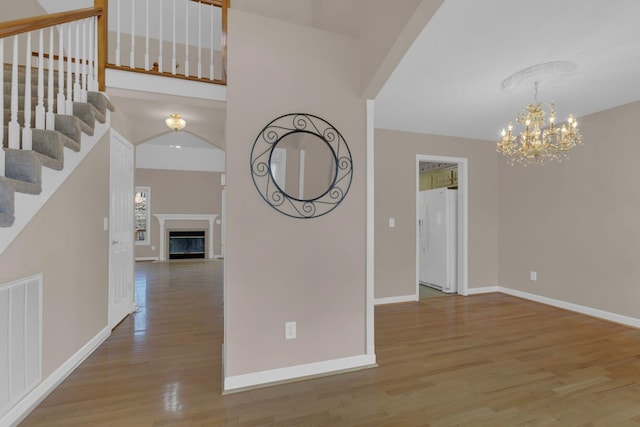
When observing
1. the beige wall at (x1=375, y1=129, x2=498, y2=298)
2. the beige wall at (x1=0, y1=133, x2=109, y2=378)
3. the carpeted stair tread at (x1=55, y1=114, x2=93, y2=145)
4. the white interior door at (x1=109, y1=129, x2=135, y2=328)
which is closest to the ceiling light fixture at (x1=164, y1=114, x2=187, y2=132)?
the white interior door at (x1=109, y1=129, x2=135, y2=328)

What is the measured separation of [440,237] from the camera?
15.7ft

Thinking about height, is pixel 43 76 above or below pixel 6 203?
above

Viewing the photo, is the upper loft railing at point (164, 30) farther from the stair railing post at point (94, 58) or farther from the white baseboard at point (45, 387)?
the white baseboard at point (45, 387)

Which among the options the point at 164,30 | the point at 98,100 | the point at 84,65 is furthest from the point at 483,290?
the point at 164,30

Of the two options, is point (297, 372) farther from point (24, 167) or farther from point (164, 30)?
point (164, 30)

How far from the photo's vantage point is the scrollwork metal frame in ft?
7.09

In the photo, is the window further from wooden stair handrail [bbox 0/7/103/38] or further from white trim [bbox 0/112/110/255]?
wooden stair handrail [bbox 0/7/103/38]

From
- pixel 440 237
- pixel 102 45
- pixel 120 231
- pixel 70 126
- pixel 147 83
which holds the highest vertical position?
pixel 102 45

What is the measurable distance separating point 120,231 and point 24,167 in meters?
1.73

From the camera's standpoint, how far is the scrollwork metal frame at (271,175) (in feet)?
7.09

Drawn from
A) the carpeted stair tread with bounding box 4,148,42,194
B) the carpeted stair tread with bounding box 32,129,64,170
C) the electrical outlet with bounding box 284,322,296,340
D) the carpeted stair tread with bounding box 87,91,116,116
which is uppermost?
the carpeted stair tread with bounding box 87,91,116,116

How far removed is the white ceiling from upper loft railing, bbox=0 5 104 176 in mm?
2563

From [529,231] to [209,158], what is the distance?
7.92m

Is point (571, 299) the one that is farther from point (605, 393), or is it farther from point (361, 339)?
point (361, 339)
